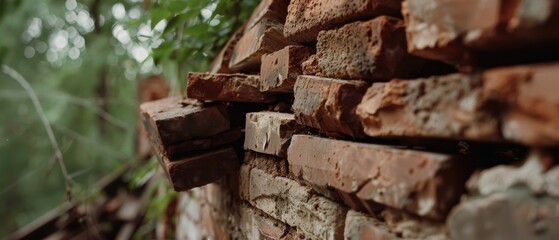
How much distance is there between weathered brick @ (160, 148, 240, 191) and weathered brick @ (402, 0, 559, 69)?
961 millimetres

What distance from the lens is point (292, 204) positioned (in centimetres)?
130

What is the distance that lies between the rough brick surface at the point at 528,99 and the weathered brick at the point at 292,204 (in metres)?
0.49

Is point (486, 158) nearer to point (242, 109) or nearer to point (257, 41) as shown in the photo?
point (257, 41)

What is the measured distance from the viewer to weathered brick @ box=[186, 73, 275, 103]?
63.0 inches

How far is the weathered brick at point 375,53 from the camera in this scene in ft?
3.08

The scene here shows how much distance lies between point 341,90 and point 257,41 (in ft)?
1.96

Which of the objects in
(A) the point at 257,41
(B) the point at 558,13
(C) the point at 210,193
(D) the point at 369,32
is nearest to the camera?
(B) the point at 558,13

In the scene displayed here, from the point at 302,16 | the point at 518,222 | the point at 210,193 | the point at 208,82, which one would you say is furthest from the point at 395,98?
A: the point at 210,193

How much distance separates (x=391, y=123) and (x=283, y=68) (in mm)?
552

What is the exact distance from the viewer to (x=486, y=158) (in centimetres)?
83

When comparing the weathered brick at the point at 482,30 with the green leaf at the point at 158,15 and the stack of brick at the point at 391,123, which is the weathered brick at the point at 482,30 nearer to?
the stack of brick at the point at 391,123

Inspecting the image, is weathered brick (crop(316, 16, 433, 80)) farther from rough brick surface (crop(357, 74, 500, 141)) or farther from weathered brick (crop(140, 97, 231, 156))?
weathered brick (crop(140, 97, 231, 156))

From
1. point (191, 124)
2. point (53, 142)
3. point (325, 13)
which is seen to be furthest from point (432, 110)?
point (53, 142)

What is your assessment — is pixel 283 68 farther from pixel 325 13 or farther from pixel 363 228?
pixel 363 228
